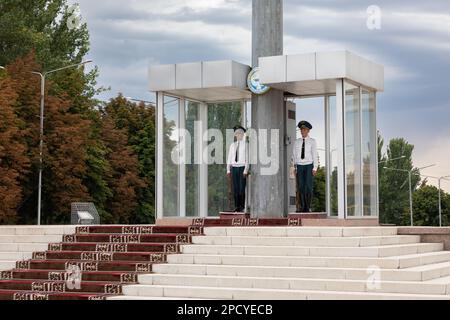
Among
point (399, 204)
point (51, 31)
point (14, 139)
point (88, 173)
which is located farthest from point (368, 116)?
point (399, 204)

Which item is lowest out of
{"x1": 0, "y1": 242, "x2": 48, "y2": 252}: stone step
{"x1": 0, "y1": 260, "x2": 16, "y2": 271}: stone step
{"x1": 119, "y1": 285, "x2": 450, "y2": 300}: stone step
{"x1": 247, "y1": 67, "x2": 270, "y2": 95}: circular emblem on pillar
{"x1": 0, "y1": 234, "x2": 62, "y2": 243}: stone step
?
{"x1": 119, "y1": 285, "x2": 450, "y2": 300}: stone step

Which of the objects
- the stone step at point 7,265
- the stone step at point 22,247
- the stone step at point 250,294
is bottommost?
the stone step at point 250,294

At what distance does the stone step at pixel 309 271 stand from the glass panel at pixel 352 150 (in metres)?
3.62

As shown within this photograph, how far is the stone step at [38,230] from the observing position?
19266 millimetres

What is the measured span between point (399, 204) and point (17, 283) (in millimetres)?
71394

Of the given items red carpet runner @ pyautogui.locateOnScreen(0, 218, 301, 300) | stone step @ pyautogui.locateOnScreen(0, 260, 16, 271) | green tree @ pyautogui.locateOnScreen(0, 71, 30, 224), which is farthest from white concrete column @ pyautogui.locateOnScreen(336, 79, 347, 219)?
green tree @ pyautogui.locateOnScreen(0, 71, 30, 224)

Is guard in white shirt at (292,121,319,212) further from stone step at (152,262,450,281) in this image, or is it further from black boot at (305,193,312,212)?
stone step at (152,262,450,281)

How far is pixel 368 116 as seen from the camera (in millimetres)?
20359

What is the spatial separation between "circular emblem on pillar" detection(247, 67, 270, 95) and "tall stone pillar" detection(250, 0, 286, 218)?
12 centimetres

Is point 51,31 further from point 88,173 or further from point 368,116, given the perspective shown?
point 368,116

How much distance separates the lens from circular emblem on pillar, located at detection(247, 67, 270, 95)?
20219 millimetres

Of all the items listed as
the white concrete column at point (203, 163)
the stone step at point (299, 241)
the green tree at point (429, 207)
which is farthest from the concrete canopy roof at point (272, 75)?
the green tree at point (429, 207)

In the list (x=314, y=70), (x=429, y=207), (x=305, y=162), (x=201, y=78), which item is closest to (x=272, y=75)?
(x=314, y=70)

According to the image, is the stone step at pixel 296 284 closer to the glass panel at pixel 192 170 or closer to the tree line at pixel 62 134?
the glass panel at pixel 192 170
